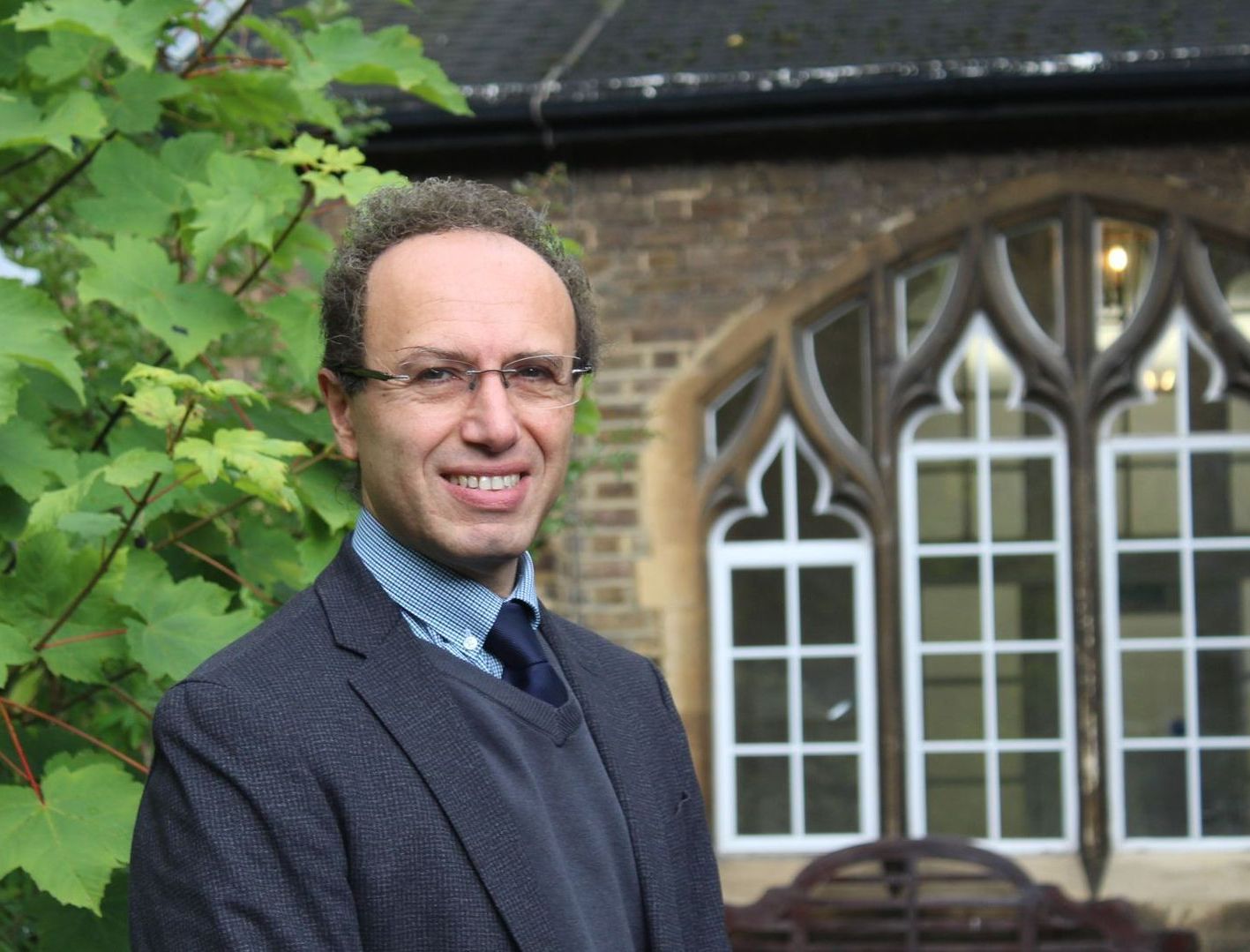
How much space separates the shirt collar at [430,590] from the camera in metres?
1.58

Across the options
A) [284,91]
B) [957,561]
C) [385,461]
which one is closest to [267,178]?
[284,91]

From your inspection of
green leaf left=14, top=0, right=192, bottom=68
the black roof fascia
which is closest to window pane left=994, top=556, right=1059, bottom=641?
the black roof fascia

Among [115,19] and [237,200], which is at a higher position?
[115,19]

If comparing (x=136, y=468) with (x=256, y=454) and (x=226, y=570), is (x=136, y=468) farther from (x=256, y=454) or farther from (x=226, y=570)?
(x=226, y=570)

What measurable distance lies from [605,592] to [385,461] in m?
4.83

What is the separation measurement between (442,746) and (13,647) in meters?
0.85

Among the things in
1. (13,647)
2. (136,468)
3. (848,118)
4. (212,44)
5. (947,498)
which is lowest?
(13,647)

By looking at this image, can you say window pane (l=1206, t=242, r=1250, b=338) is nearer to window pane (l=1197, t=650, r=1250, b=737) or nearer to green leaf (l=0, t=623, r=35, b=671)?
window pane (l=1197, t=650, r=1250, b=737)

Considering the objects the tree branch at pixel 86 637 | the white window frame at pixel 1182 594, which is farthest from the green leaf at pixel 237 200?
the white window frame at pixel 1182 594

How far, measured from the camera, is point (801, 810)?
6500mm

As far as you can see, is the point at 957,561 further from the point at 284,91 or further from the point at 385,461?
the point at 385,461

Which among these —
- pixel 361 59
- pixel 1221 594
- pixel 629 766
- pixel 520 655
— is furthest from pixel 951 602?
pixel 520 655

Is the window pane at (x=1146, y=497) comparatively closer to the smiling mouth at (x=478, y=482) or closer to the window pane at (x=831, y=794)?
the window pane at (x=831, y=794)

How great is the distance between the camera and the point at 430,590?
1.59 m
